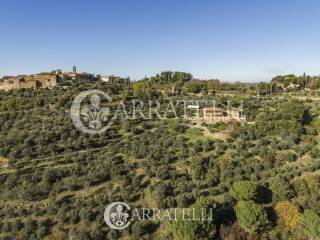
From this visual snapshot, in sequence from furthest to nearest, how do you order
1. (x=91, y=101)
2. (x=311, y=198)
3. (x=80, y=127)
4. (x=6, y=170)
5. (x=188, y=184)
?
(x=91, y=101) < (x=80, y=127) < (x=6, y=170) < (x=188, y=184) < (x=311, y=198)

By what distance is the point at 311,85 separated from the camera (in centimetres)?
5644

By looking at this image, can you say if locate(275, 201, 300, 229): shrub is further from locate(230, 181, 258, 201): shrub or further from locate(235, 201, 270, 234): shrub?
locate(230, 181, 258, 201): shrub

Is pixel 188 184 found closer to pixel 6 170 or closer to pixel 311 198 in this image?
pixel 311 198

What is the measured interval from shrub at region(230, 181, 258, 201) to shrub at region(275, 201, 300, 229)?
177 centimetres

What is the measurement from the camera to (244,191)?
2112cm

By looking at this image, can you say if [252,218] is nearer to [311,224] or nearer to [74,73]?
[311,224]

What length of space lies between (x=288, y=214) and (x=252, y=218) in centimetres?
306

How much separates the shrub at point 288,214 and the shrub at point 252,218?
162 centimetres

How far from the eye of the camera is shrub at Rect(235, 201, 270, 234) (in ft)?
61.0

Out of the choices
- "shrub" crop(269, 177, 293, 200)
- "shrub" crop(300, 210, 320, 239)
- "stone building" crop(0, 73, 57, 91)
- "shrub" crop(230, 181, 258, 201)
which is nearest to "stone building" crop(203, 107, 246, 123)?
"shrub" crop(269, 177, 293, 200)

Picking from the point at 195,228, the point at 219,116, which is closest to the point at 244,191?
the point at 195,228

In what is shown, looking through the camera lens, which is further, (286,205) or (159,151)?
(159,151)

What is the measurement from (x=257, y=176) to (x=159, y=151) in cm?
885

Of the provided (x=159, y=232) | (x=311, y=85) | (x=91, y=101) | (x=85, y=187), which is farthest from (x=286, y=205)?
(x=311, y=85)
